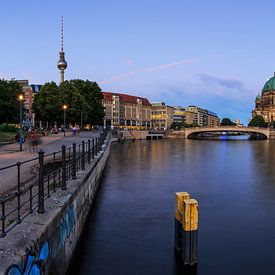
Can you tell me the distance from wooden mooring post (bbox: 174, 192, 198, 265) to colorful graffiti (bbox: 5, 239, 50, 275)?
4386 mm

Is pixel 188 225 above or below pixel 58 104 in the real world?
below

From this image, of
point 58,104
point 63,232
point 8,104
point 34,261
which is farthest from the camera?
point 58,104

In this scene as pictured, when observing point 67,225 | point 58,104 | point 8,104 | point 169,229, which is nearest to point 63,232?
point 67,225

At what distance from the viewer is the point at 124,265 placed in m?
11.6

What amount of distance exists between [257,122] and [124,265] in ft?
635

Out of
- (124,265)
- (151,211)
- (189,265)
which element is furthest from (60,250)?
(151,211)

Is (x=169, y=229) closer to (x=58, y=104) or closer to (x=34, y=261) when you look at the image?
(x=34, y=261)

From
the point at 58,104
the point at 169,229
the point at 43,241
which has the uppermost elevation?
the point at 58,104

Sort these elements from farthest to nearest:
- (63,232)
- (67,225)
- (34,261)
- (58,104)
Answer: (58,104) < (67,225) < (63,232) < (34,261)

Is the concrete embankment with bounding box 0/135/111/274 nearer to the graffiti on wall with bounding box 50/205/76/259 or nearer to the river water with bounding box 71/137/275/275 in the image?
the graffiti on wall with bounding box 50/205/76/259

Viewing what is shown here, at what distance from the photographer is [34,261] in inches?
244

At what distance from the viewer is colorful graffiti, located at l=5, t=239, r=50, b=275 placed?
536 cm

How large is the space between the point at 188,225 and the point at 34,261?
5.04m

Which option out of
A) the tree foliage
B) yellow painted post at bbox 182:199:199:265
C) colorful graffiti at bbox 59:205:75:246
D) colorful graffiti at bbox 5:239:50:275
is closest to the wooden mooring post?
yellow painted post at bbox 182:199:199:265
